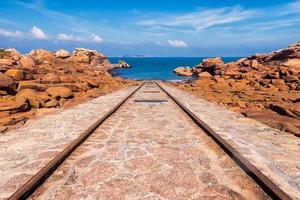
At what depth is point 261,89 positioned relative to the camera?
75.1 ft

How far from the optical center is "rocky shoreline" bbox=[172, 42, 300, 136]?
9.76 meters

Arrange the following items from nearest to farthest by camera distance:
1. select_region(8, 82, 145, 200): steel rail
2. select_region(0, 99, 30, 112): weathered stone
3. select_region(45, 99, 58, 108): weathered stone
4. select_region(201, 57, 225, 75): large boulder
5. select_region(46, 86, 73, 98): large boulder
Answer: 1. select_region(8, 82, 145, 200): steel rail
2. select_region(0, 99, 30, 112): weathered stone
3. select_region(45, 99, 58, 108): weathered stone
4. select_region(46, 86, 73, 98): large boulder
5. select_region(201, 57, 225, 75): large boulder

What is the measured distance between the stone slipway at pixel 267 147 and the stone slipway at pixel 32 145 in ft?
12.0

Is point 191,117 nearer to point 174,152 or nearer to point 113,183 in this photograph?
point 174,152

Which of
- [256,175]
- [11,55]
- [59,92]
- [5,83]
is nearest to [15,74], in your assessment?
[5,83]

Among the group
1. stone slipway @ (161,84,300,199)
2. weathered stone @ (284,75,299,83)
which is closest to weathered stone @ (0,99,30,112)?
stone slipway @ (161,84,300,199)

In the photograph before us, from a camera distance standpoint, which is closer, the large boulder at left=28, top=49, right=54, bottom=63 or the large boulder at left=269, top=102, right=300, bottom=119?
the large boulder at left=269, top=102, right=300, bottom=119

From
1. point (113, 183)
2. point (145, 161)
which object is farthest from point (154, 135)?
point (113, 183)

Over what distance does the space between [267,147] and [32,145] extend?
16.2ft

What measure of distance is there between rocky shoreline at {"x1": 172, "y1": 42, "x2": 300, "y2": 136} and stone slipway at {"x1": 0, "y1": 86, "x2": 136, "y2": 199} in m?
5.78

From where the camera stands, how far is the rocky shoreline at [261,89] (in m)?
9.76

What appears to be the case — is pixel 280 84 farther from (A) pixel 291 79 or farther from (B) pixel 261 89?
(B) pixel 261 89

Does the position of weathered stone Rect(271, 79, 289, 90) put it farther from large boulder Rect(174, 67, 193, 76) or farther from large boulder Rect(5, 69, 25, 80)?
large boulder Rect(174, 67, 193, 76)

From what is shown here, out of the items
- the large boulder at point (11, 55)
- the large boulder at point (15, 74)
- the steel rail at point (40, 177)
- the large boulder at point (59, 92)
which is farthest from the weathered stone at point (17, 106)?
the large boulder at point (11, 55)
